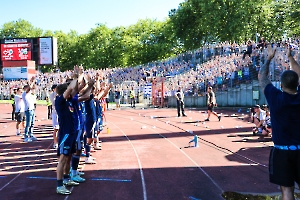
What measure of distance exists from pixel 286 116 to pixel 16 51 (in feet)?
162

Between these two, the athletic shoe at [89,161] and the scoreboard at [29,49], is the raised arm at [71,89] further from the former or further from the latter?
the scoreboard at [29,49]

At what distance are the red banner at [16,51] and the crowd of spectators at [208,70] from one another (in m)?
7.95

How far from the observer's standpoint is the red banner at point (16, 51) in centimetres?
4766

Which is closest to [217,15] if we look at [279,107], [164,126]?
[164,126]

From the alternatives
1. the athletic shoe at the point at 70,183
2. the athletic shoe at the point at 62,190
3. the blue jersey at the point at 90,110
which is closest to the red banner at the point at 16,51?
the blue jersey at the point at 90,110

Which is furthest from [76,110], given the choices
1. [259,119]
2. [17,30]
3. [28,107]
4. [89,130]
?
[17,30]

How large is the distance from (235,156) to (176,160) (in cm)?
167

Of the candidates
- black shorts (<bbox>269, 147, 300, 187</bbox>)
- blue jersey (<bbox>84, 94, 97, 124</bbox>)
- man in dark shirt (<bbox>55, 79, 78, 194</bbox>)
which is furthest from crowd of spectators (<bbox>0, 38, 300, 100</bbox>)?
black shorts (<bbox>269, 147, 300, 187</bbox>)

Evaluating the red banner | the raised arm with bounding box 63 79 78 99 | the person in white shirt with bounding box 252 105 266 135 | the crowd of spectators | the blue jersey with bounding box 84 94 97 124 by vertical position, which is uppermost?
the red banner

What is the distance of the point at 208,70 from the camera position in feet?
88.6

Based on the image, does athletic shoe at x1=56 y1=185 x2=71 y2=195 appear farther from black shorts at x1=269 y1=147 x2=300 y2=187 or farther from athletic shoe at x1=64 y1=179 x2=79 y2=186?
black shorts at x1=269 y1=147 x2=300 y2=187

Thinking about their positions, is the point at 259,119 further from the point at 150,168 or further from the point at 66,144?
the point at 66,144

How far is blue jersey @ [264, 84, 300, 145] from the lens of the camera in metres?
A: 3.71

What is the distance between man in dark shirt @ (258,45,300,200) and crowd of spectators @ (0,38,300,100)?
1207 cm
